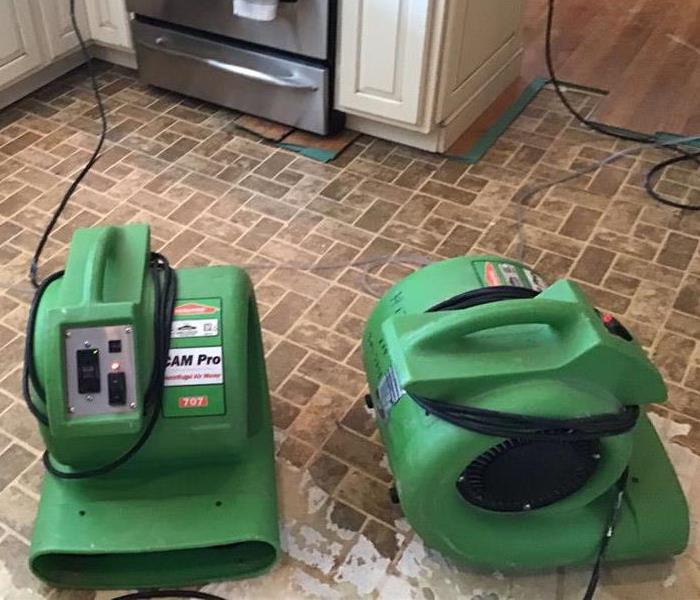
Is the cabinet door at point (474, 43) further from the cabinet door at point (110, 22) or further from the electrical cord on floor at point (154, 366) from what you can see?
the electrical cord on floor at point (154, 366)

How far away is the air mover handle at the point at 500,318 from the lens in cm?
111

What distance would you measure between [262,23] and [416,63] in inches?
17.1

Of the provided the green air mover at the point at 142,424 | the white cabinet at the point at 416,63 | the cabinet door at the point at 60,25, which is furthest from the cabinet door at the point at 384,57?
the green air mover at the point at 142,424

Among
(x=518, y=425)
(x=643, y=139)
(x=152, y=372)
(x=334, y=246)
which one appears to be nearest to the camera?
(x=518, y=425)

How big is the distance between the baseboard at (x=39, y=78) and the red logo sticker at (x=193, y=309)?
150 centimetres

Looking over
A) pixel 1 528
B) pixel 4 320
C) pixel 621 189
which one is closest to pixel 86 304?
pixel 1 528

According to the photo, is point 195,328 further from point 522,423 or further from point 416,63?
point 416,63

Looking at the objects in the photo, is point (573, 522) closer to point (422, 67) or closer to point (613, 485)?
point (613, 485)

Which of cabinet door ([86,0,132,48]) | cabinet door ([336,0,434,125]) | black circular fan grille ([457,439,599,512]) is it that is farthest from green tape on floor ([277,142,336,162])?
black circular fan grille ([457,439,599,512])

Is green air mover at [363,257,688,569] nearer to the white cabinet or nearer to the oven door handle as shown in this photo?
the white cabinet

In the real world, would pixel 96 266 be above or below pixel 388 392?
above

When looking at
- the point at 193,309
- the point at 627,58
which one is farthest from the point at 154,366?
the point at 627,58

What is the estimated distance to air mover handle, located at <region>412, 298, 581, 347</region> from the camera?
43.8 inches

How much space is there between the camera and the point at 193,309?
127 centimetres
